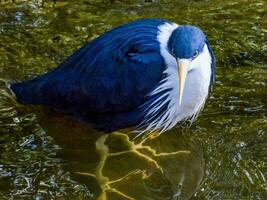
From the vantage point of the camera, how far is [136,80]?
472 centimetres

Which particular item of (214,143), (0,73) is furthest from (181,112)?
(0,73)

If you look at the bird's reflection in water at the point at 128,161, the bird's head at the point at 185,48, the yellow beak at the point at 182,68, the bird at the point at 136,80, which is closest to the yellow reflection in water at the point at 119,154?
the bird's reflection in water at the point at 128,161

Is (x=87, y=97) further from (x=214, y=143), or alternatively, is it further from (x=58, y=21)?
(x=58, y=21)

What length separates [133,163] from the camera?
486cm

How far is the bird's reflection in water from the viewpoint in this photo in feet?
15.0

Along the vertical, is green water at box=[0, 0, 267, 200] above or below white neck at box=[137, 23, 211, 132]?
below

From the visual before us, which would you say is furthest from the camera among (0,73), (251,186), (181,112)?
(0,73)

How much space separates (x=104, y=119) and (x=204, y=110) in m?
0.87

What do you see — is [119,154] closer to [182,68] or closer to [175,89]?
[175,89]

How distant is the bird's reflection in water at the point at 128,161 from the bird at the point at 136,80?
0.15 m

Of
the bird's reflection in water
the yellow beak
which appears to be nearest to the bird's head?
the yellow beak

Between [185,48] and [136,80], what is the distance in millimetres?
537

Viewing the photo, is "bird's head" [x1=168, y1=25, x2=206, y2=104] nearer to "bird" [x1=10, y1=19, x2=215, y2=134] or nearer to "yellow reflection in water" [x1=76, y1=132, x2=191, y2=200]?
"bird" [x1=10, y1=19, x2=215, y2=134]

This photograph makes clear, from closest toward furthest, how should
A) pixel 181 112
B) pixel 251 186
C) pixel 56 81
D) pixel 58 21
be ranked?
1. pixel 251 186
2. pixel 181 112
3. pixel 56 81
4. pixel 58 21
